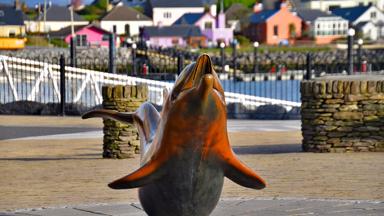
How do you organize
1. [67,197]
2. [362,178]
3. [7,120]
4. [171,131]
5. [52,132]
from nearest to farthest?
[171,131]
[67,197]
[362,178]
[52,132]
[7,120]

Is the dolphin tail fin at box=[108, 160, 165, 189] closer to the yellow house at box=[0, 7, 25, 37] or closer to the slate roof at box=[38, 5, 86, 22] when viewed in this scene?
the yellow house at box=[0, 7, 25, 37]

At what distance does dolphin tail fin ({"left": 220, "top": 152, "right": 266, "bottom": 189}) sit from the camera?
816cm

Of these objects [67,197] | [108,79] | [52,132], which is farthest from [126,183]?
[108,79]

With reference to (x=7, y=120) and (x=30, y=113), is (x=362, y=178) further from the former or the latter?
(x=30, y=113)

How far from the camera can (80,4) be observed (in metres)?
160

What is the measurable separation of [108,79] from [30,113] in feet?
12.5

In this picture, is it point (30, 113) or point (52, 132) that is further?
point (30, 113)

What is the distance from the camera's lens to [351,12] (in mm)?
124625

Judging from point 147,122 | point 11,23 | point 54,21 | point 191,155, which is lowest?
point 191,155

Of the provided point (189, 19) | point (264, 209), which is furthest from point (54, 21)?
point (264, 209)

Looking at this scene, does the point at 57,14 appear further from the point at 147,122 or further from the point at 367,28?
the point at 147,122

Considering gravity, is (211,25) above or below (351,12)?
below

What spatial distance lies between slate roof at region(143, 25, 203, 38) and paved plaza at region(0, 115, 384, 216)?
267 feet

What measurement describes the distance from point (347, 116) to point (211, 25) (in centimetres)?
9856
